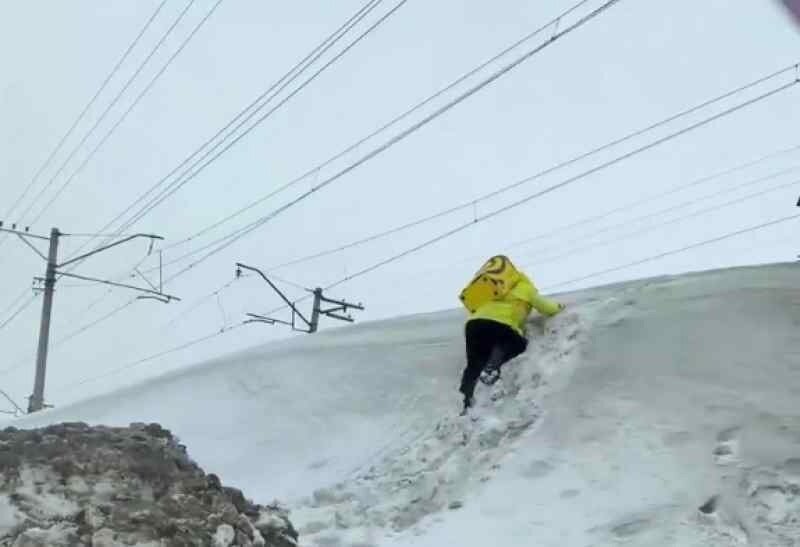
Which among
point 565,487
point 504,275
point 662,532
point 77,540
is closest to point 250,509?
point 77,540

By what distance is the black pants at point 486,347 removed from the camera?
7.15m

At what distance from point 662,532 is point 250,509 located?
1846 millimetres

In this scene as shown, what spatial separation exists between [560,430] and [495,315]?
1456 millimetres

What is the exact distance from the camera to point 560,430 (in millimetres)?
5922

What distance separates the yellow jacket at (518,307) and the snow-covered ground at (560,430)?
0.47ft

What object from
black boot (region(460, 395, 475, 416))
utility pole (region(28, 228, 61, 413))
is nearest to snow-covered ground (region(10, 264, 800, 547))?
black boot (region(460, 395, 475, 416))

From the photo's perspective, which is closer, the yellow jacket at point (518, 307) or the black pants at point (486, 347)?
the black pants at point (486, 347)

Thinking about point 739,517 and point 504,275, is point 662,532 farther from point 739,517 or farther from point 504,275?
point 504,275

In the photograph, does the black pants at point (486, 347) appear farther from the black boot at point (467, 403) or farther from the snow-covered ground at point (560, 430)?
the snow-covered ground at point (560, 430)

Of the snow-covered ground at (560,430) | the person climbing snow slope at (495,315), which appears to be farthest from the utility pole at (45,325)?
the person climbing snow slope at (495,315)

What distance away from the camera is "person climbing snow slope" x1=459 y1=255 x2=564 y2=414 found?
7.16 meters

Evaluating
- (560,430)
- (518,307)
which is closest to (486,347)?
(518,307)

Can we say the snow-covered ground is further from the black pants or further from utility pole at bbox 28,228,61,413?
utility pole at bbox 28,228,61,413

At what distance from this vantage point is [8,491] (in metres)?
4.78
